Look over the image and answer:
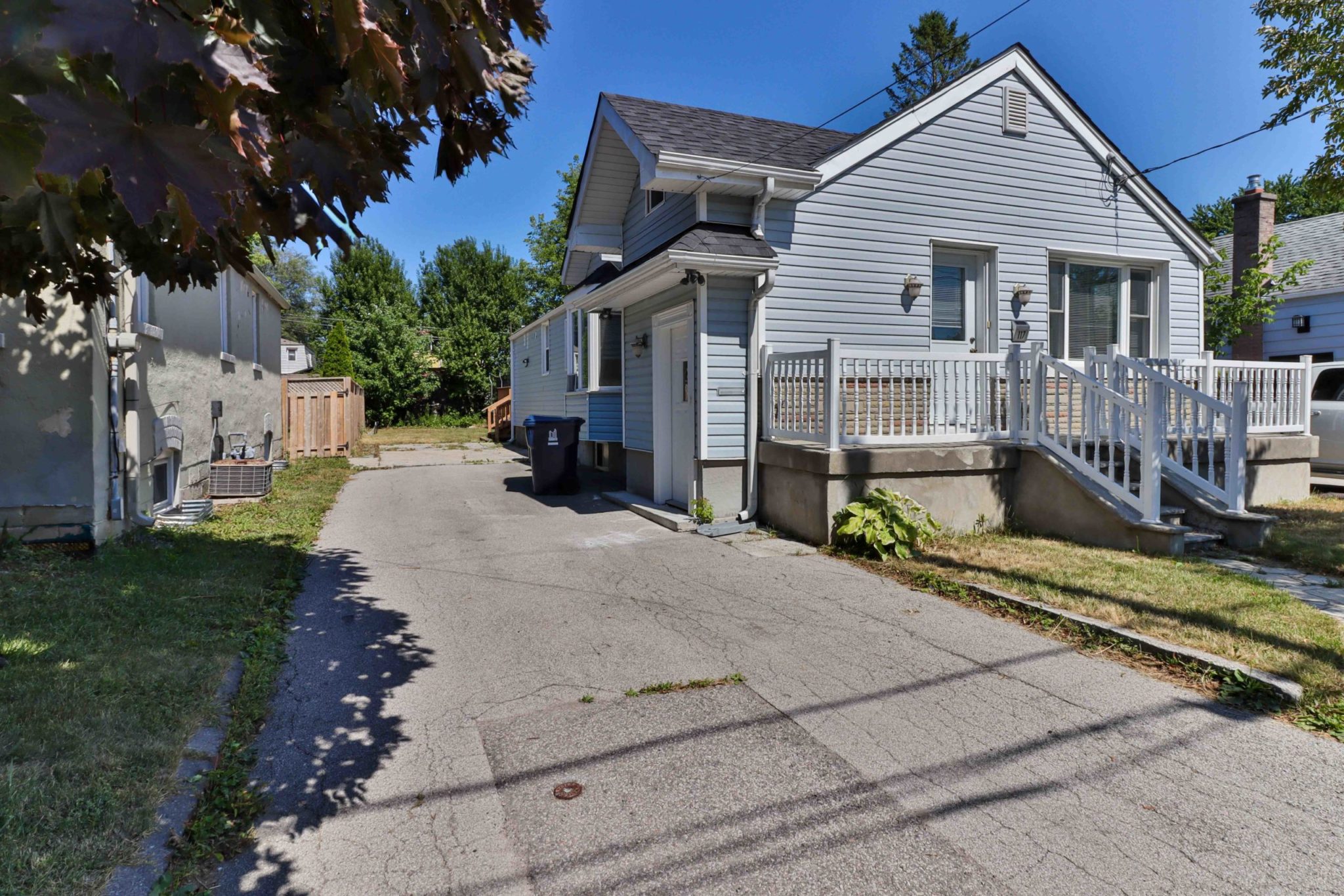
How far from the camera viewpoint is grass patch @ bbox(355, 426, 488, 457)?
784 inches

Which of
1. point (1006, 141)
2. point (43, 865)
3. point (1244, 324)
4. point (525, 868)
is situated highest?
point (1006, 141)

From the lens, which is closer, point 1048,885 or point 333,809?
point 1048,885

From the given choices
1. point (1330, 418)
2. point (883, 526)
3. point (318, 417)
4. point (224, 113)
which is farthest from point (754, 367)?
point (318, 417)

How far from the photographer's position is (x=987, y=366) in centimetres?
780

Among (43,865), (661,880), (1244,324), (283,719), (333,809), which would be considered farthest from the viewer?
(1244,324)

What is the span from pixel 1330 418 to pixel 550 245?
2815cm

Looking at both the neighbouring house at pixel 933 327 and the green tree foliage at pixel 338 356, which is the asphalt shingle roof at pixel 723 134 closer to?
the neighbouring house at pixel 933 327

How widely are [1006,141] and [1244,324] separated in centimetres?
1012

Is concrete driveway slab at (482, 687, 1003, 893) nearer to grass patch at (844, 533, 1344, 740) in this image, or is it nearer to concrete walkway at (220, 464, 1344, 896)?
concrete walkway at (220, 464, 1344, 896)

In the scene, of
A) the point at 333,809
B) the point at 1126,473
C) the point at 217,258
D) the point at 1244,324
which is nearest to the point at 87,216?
the point at 217,258

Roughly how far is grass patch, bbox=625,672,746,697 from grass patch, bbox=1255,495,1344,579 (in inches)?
203

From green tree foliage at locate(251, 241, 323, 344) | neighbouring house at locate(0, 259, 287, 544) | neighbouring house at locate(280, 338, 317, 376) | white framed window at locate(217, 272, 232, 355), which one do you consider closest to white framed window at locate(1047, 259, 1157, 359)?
neighbouring house at locate(0, 259, 287, 544)

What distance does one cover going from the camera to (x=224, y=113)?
4.27ft

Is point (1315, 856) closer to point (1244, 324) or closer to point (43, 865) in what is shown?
point (43, 865)
